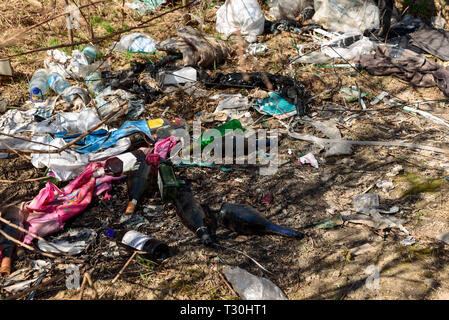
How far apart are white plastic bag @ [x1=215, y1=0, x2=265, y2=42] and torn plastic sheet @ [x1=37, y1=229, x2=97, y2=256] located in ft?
12.2

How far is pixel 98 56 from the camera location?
4500mm

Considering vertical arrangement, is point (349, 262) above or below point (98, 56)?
below

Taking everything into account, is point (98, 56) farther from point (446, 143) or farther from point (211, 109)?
point (446, 143)

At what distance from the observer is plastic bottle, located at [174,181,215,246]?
223 centimetres

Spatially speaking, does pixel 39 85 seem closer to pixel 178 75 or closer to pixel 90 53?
pixel 90 53

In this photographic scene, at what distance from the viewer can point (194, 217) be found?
2365 mm

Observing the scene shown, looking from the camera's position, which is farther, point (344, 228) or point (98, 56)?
point (98, 56)

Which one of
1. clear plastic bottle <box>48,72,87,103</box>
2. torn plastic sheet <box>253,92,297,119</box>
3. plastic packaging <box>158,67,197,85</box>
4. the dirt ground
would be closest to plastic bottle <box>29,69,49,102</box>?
clear plastic bottle <box>48,72,87,103</box>

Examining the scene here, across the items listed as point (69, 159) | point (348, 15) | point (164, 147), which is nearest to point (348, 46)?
point (348, 15)

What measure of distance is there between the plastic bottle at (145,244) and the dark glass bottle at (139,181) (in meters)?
0.34

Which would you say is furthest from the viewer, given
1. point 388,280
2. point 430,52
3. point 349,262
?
point 430,52

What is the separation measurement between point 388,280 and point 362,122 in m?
2.05

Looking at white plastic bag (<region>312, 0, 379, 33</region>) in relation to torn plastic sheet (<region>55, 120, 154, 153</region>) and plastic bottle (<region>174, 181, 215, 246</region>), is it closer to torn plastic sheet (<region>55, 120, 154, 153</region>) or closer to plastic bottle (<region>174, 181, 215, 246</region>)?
torn plastic sheet (<region>55, 120, 154, 153</region>)
